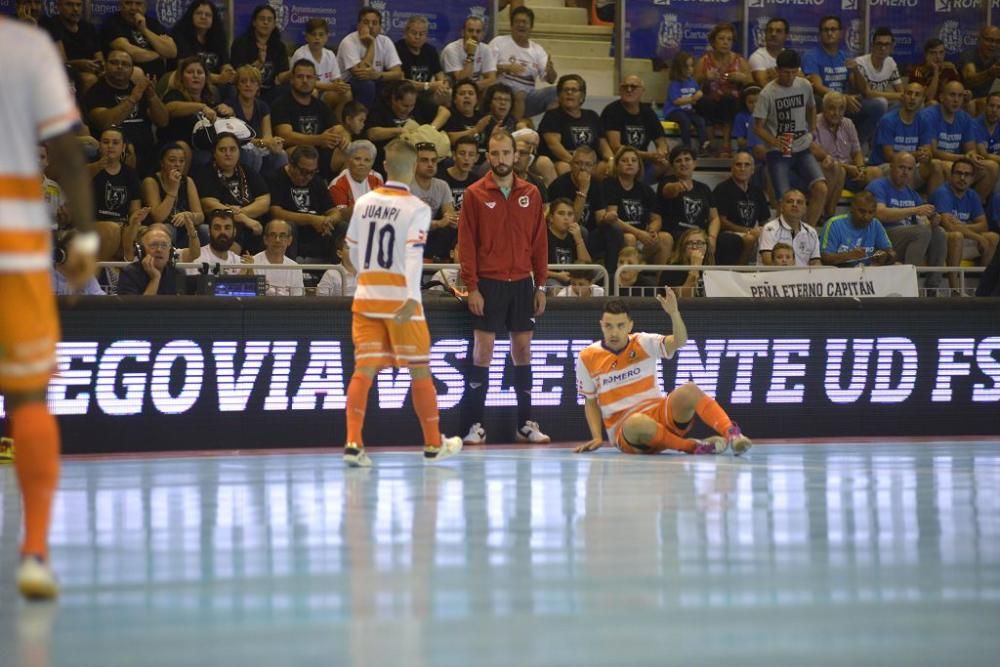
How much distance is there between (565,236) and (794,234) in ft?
8.01

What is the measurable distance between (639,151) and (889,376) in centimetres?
424

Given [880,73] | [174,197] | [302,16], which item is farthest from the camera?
[880,73]

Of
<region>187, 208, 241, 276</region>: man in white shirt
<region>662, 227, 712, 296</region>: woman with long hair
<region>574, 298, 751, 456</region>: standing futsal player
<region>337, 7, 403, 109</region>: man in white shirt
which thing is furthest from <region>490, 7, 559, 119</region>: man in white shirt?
<region>574, 298, 751, 456</region>: standing futsal player

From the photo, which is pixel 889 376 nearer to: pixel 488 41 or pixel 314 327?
pixel 314 327

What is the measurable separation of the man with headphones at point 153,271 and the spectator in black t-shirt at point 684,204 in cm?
555

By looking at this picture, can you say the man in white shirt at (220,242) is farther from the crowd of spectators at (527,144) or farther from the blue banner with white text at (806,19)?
the blue banner with white text at (806,19)

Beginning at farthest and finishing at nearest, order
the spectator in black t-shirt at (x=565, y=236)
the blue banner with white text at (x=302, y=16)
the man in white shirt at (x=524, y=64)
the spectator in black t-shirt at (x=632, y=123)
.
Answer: the blue banner with white text at (x=302, y=16) < the man in white shirt at (x=524, y=64) < the spectator in black t-shirt at (x=632, y=123) < the spectator in black t-shirt at (x=565, y=236)

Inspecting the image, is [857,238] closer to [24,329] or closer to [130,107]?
[130,107]

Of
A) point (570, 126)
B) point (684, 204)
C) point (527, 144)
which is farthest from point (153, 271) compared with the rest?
point (684, 204)

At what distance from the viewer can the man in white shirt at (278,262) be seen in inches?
479

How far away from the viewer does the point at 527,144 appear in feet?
46.1

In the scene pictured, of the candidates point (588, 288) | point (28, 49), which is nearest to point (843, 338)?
point (588, 288)

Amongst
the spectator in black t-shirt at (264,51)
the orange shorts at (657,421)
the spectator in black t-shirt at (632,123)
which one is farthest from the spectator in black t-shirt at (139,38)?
the orange shorts at (657,421)

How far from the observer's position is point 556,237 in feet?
44.8
